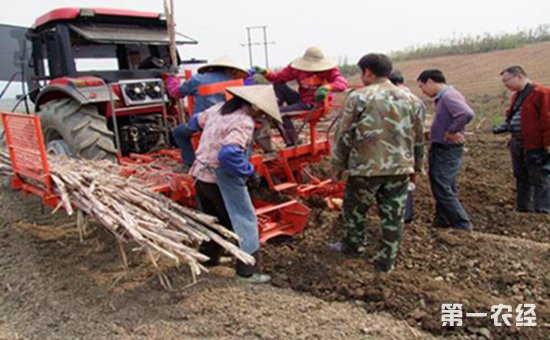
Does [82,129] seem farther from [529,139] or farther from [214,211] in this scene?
[529,139]

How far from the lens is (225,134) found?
3.26 metres

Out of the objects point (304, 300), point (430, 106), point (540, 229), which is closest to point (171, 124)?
point (304, 300)

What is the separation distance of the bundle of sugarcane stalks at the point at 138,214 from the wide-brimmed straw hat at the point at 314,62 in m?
1.79

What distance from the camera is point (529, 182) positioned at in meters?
4.96

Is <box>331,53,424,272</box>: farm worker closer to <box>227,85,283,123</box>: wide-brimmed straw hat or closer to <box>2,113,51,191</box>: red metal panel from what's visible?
<box>227,85,283,123</box>: wide-brimmed straw hat

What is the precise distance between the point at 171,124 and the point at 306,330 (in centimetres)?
339

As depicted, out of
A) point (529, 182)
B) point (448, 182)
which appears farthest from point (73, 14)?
point (529, 182)

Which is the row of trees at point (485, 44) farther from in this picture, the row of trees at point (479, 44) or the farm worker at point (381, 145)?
the farm worker at point (381, 145)

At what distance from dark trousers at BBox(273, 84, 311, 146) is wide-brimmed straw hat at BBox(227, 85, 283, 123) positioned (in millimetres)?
802

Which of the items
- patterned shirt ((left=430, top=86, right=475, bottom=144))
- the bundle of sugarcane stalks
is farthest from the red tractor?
patterned shirt ((left=430, top=86, right=475, bottom=144))

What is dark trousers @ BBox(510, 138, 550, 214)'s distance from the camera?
4777 mm

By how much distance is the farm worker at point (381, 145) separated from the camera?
338 centimetres

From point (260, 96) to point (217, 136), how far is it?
0.43 m

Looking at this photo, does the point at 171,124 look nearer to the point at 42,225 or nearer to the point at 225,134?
the point at 42,225
